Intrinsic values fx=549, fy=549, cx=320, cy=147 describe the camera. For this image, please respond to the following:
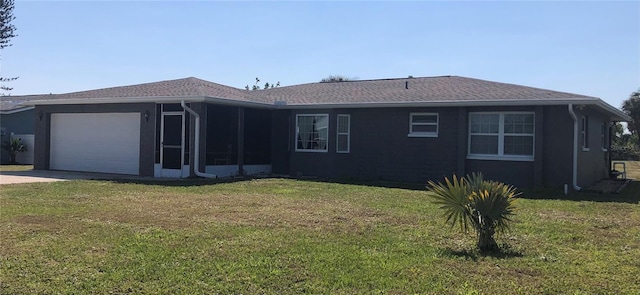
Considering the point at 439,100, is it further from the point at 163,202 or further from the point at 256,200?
the point at 163,202

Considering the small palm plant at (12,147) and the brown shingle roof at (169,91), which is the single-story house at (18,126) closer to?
the small palm plant at (12,147)

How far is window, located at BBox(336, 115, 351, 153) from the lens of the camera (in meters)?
18.7

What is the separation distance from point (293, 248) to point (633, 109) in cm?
5114

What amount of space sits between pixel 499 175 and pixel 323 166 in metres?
5.98

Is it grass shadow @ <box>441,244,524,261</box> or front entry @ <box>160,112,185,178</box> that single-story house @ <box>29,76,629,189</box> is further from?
grass shadow @ <box>441,244,524,261</box>

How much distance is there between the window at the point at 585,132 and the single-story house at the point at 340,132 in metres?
0.04

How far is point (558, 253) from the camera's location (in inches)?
267

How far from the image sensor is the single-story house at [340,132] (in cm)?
1557

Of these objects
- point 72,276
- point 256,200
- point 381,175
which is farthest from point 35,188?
point 381,175

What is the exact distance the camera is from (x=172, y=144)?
18062 millimetres

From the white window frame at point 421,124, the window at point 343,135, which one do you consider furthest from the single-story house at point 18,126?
the white window frame at point 421,124

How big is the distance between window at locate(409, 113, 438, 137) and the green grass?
5.67 metres

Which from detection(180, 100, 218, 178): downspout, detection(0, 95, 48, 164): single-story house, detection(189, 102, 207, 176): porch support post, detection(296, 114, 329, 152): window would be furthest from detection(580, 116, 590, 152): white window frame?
detection(0, 95, 48, 164): single-story house

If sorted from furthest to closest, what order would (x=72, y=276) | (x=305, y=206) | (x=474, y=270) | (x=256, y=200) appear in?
1. (x=256, y=200)
2. (x=305, y=206)
3. (x=474, y=270)
4. (x=72, y=276)
